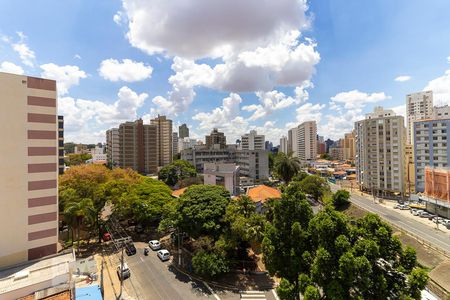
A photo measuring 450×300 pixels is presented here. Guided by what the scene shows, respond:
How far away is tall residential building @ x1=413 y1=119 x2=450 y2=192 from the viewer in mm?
58938

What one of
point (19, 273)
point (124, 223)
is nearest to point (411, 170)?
point (124, 223)

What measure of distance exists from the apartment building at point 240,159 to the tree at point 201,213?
181 ft

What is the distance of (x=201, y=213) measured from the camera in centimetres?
2680

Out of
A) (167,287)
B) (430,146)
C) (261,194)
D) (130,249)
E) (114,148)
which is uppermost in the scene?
(114,148)

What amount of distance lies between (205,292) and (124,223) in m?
24.4

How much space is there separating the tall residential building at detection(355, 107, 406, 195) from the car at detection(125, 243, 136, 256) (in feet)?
242

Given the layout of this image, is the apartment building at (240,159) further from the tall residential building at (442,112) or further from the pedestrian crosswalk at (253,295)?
the tall residential building at (442,112)

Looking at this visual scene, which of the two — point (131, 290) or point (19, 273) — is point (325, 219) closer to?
point (131, 290)

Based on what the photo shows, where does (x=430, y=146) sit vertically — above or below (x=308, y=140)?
below

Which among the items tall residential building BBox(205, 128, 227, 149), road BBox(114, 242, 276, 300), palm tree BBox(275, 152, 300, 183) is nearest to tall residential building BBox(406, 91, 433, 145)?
palm tree BBox(275, 152, 300, 183)

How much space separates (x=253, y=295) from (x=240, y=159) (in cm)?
7025

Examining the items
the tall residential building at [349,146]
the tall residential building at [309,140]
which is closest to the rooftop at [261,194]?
the tall residential building at [309,140]

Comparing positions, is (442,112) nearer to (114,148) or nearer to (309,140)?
(309,140)

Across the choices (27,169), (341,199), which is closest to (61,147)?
(27,169)
